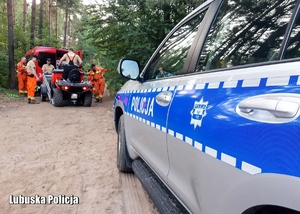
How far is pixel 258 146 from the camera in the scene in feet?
3.59

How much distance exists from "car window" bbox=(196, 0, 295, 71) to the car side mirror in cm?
123

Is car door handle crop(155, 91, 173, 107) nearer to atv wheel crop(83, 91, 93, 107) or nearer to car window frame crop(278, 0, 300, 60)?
car window frame crop(278, 0, 300, 60)

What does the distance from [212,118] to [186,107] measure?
12.9 inches

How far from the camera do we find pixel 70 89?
9820 mm

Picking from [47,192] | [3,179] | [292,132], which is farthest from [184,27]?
[3,179]

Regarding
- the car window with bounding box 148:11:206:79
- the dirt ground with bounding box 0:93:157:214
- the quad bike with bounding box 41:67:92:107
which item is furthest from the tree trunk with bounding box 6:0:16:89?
the car window with bounding box 148:11:206:79

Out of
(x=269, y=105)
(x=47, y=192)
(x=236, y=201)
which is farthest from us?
(x=47, y=192)

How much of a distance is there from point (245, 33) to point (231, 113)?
2.04 ft

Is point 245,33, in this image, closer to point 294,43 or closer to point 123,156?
point 294,43

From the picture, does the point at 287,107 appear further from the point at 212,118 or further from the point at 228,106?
the point at 212,118

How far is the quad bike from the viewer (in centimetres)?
971

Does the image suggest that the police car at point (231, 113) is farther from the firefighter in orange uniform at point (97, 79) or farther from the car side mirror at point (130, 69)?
the firefighter in orange uniform at point (97, 79)

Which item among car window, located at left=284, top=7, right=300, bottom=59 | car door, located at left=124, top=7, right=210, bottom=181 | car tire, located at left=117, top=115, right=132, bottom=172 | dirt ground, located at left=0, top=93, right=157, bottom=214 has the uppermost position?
car window, located at left=284, top=7, right=300, bottom=59

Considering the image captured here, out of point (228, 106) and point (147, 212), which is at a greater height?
point (228, 106)
